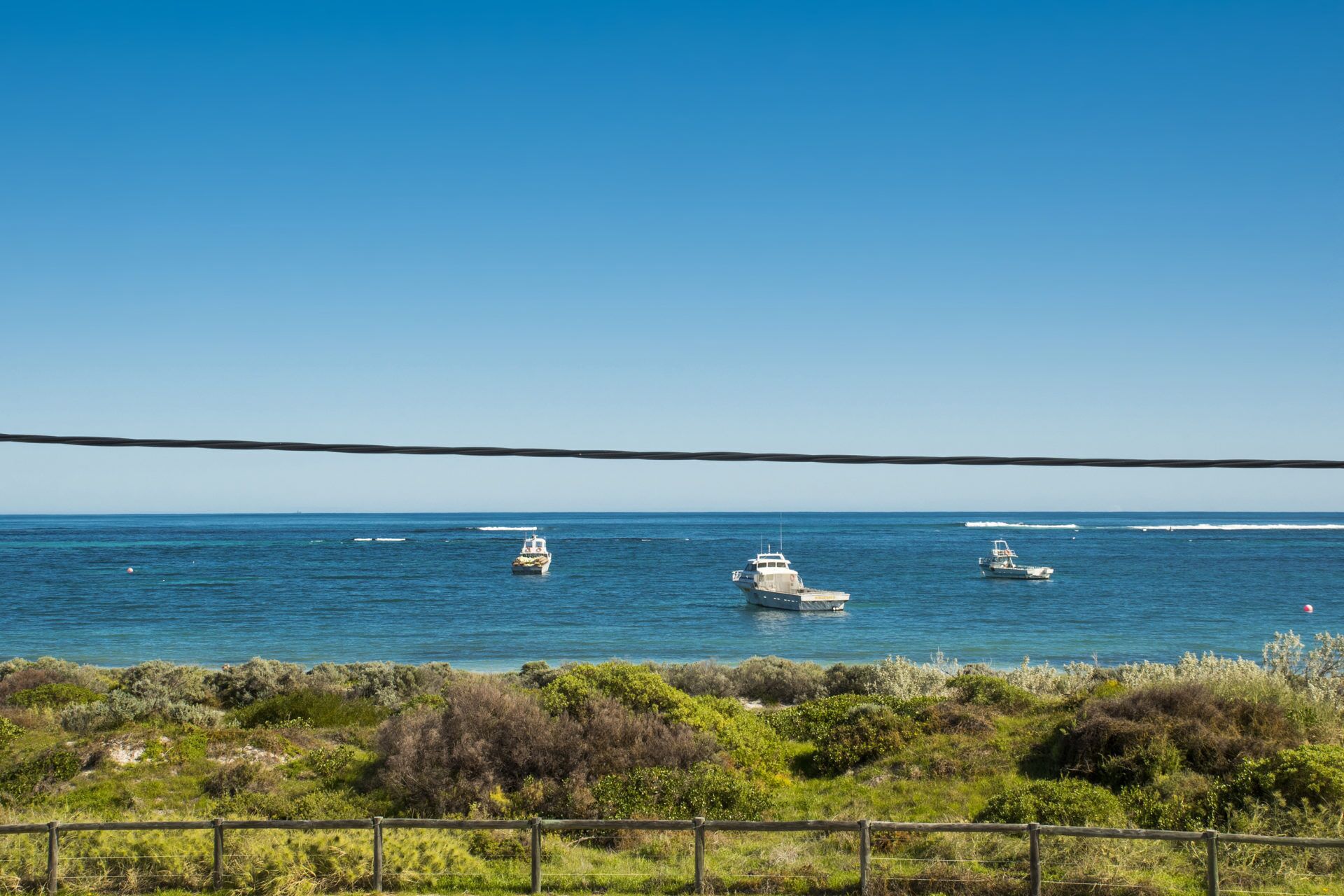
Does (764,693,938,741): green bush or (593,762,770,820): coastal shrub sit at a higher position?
(593,762,770,820): coastal shrub

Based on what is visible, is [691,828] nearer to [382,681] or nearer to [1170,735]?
[1170,735]

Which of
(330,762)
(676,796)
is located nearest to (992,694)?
(676,796)

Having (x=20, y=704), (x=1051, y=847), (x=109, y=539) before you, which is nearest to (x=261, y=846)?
(x=1051, y=847)

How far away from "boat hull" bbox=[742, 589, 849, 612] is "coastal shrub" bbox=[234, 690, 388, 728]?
39362mm

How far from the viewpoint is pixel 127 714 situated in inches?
811

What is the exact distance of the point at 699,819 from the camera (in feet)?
32.5

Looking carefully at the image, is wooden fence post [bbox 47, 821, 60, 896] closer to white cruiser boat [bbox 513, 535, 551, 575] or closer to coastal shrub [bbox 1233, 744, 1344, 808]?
coastal shrub [bbox 1233, 744, 1344, 808]

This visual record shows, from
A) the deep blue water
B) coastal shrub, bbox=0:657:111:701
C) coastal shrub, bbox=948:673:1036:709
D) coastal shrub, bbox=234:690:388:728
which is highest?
coastal shrub, bbox=948:673:1036:709

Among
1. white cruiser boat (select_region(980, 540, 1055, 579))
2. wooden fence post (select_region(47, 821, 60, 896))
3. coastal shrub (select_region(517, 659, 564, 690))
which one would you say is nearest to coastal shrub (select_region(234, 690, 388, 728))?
coastal shrub (select_region(517, 659, 564, 690))

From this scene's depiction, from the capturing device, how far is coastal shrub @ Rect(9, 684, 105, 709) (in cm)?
2395

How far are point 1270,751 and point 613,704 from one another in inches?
393

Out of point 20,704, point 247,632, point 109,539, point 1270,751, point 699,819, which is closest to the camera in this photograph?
point 699,819

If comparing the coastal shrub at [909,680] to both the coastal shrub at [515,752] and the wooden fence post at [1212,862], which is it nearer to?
the coastal shrub at [515,752]

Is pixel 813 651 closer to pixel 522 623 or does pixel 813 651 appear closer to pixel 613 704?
pixel 522 623
